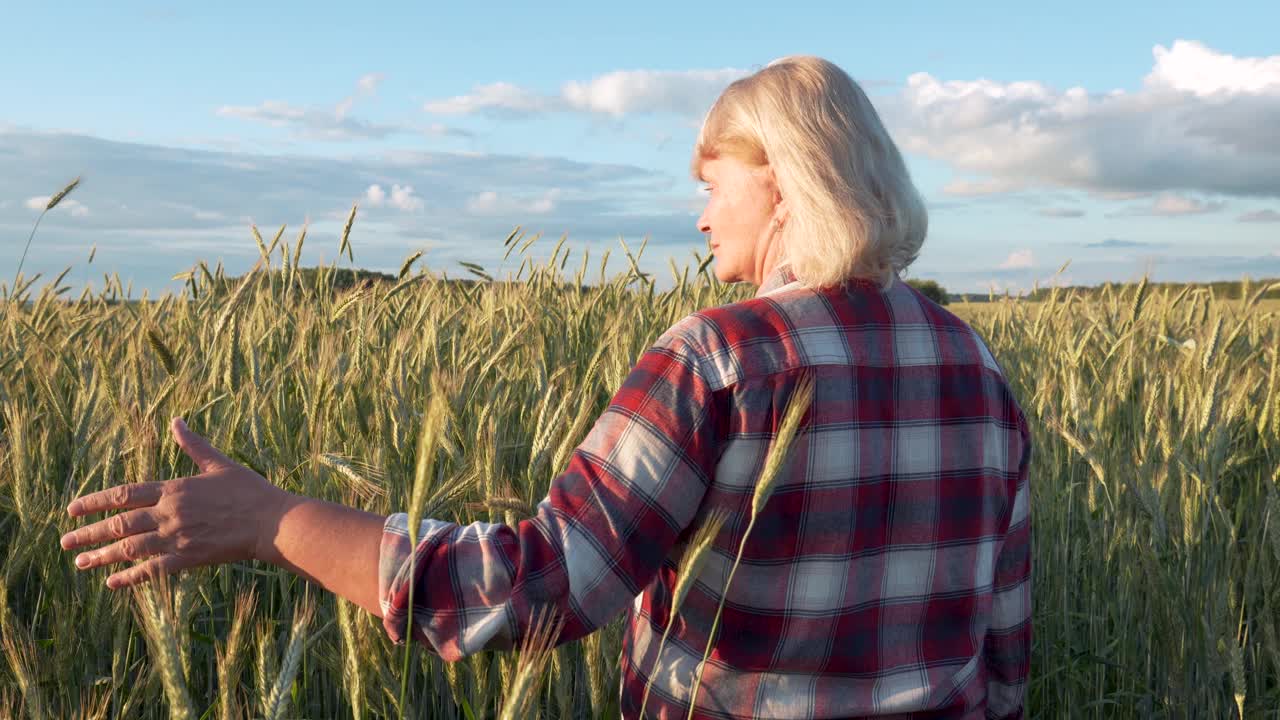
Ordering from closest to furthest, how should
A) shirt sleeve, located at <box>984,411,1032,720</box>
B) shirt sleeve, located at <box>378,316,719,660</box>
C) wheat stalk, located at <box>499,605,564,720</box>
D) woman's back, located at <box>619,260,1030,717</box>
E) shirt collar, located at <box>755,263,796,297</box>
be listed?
wheat stalk, located at <box>499,605,564,720</box> → shirt sleeve, located at <box>378,316,719,660</box> → woman's back, located at <box>619,260,1030,717</box> → shirt collar, located at <box>755,263,796,297</box> → shirt sleeve, located at <box>984,411,1032,720</box>

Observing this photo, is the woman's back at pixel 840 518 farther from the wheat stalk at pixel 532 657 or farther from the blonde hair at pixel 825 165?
the wheat stalk at pixel 532 657

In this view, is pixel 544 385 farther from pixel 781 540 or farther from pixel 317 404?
pixel 781 540

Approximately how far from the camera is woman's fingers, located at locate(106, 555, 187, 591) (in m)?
1.00

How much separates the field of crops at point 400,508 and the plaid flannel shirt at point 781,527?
14 cm

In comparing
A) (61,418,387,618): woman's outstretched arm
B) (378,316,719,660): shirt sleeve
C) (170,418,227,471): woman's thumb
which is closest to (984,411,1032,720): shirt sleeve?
(378,316,719,660): shirt sleeve

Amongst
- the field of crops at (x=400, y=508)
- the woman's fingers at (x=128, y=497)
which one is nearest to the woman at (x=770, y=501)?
the woman's fingers at (x=128, y=497)

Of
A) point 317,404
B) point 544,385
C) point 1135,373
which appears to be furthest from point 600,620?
point 1135,373

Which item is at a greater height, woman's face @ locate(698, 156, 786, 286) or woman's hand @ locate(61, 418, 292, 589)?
woman's face @ locate(698, 156, 786, 286)

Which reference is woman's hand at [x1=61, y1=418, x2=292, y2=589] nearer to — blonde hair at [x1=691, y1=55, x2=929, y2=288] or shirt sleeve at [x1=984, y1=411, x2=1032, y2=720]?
blonde hair at [x1=691, y1=55, x2=929, y2=288]

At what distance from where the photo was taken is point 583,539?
991 mm

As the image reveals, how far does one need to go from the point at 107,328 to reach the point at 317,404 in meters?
2.48

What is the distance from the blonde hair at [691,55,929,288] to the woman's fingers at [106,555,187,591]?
30.8 inches

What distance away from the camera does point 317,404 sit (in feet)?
5.34

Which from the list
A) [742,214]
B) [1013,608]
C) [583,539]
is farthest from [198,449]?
[1013,608]
